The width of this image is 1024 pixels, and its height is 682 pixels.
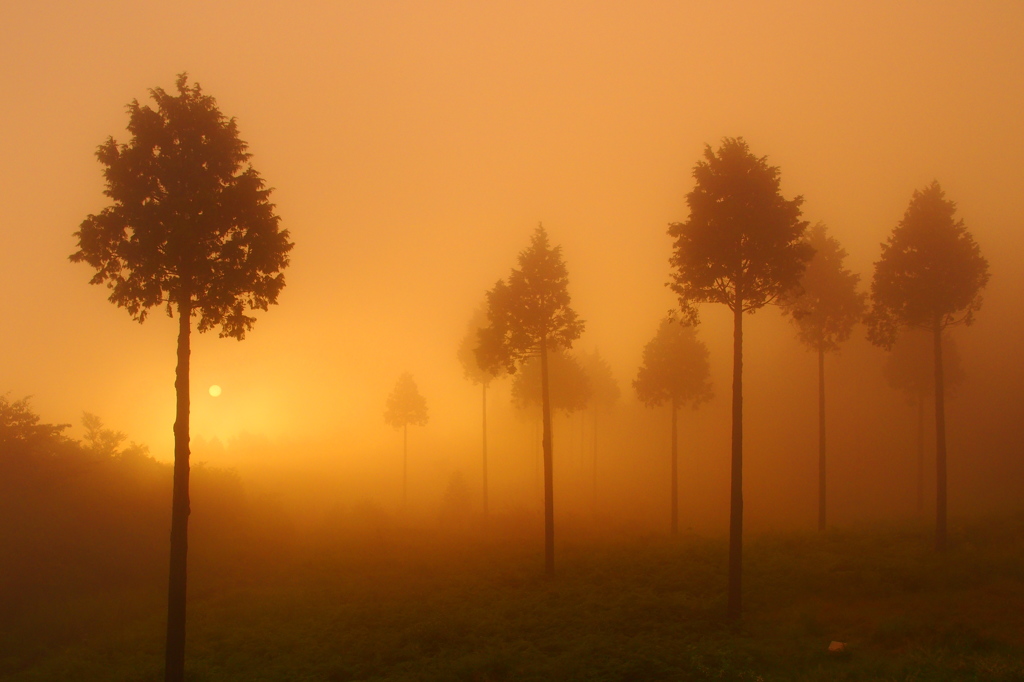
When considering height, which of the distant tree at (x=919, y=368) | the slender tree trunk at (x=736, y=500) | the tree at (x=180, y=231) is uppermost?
the tree at (x=180, y=231)

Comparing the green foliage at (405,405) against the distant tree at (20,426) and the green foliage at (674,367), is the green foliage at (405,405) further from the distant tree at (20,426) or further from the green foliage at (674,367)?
the distant tree at (20,426)

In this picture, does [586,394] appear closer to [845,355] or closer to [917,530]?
[917,530]

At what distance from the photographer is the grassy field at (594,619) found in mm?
12047

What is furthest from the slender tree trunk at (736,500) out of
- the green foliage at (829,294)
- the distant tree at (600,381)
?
the distant tree at (600,381)

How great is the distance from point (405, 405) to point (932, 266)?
1709 inches

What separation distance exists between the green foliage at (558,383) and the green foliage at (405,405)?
1567 cm

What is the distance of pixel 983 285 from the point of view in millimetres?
21672

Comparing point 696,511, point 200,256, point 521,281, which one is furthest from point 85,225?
point 696,511

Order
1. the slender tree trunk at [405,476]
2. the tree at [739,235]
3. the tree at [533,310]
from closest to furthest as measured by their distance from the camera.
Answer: the tree at [739,235], the tree at [533,310], the slender tree trunk at [405,476]

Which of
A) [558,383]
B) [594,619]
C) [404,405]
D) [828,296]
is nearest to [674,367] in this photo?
[558,383]

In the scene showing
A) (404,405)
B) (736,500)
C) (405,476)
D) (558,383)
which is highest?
(558,383)

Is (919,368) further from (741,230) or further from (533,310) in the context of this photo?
(533,310)

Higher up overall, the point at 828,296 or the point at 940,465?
the point at 828,296

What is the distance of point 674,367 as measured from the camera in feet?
113
